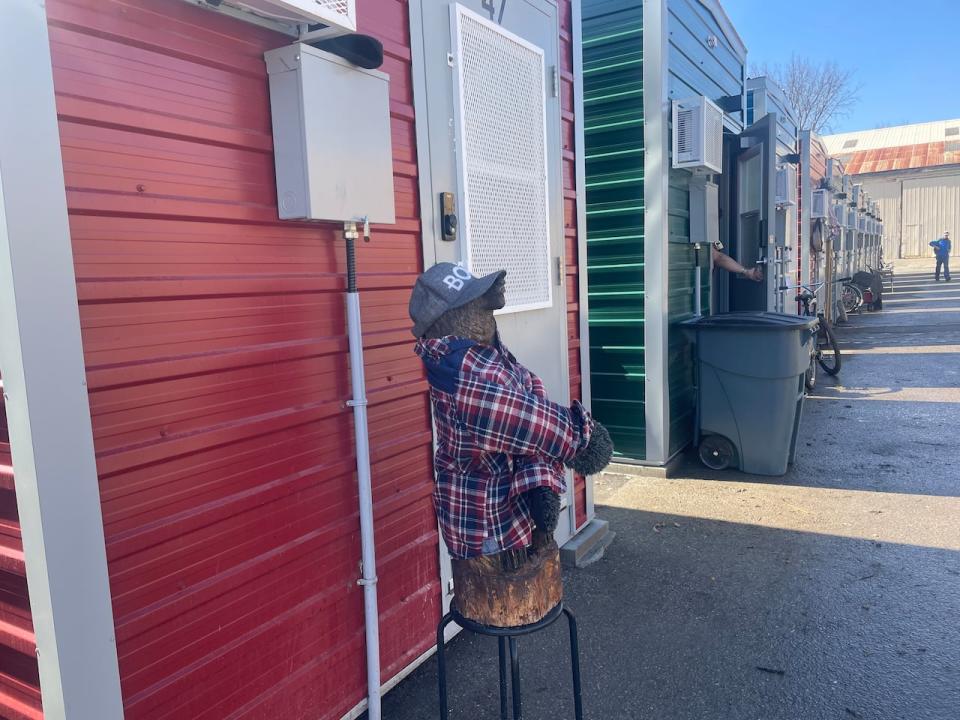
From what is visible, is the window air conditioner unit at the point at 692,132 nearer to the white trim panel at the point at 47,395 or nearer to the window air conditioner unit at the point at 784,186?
the window air conditioner unit at the point at 784,186

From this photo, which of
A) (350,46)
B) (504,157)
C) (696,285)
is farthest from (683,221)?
(350,46)

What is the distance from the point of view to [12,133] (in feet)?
4.72

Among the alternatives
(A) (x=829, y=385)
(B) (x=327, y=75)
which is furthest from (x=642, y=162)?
(A) (x=829, y=385)

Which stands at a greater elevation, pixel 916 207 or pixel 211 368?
pixel 916 207

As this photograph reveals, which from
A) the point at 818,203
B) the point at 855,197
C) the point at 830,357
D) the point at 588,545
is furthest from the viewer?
the point at 855,197

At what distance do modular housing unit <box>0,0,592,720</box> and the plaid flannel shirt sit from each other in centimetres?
53

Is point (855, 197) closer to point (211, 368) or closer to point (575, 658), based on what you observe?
point (575, 658)

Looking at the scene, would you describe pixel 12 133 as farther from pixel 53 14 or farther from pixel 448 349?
pixel 448 349

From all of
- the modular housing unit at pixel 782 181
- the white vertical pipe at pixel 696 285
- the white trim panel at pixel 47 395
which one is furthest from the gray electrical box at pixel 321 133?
the modular housing unit at pixel 782 181

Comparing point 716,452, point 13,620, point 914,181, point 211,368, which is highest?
point 914,181

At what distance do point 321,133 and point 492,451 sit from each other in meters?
1.08

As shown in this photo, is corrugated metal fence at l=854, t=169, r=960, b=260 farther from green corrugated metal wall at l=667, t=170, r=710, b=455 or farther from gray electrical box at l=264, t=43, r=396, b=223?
gray electrical box at l=264, t=43, r=396, b=223

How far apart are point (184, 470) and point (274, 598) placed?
0.56 m

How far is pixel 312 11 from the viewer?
1912 mm
